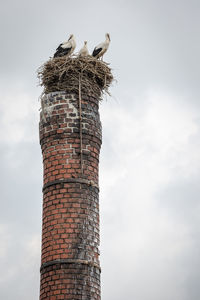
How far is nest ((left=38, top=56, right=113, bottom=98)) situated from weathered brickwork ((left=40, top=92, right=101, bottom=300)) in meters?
0.22

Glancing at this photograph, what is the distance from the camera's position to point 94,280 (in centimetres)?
990

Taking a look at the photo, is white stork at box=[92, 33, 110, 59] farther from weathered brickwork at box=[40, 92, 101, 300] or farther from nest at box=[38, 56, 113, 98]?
weathered brickwork at box=[40, 92, 101, 300]

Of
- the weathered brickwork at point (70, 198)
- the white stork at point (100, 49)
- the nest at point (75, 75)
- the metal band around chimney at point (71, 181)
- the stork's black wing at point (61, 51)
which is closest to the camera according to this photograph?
the weathered brickwork at point (70, 198)

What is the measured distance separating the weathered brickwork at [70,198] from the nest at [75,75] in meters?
0.22

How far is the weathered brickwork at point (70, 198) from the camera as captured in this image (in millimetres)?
9758

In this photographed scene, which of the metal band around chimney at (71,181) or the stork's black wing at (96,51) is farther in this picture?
the stork's black wing at (96,51)

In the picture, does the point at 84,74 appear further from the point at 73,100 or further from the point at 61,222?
the point at 61,222


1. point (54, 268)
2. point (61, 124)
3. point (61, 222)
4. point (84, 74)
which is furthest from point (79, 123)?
point (54, 268)

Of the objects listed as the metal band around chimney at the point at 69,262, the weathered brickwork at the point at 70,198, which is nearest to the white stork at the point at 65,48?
the weathered brickwork at the point at 70,198

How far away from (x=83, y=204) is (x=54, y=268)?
1.19 metres

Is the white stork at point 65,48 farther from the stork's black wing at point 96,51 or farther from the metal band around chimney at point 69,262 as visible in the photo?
the metal band around chimney at point 69,262

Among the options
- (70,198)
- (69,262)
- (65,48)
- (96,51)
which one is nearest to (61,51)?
(65,48)

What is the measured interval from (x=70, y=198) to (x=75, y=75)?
247cm

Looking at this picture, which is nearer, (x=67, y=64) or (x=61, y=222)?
(x=61, y=222)
